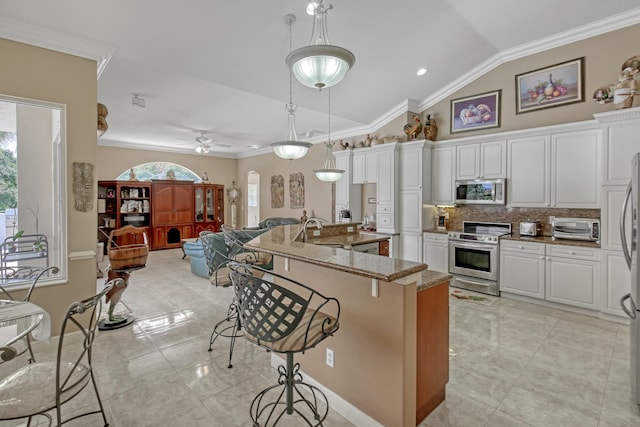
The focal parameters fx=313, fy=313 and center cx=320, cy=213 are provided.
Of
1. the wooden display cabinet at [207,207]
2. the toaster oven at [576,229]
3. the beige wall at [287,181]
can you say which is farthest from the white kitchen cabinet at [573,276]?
the wooden display cabinet at [207,207]

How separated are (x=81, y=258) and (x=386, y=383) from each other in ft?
10.7

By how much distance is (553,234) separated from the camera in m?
4.51

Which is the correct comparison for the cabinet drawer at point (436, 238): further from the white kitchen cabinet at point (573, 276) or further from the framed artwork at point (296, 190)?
the framed artwork at point (296, 190)

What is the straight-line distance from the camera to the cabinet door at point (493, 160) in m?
4.96

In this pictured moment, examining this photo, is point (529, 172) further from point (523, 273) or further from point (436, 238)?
point (436, 238)

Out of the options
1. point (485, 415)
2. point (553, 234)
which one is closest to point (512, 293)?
point (553, 234)

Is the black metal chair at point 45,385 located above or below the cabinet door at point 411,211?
below

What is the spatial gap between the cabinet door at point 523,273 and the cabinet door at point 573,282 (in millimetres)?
93

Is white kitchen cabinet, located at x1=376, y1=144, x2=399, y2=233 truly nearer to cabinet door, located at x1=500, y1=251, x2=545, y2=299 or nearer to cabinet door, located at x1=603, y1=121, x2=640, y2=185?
cabinet door, located at x1=500, y1=251, x2=545, y2=299

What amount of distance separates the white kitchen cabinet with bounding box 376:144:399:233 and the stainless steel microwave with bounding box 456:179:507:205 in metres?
1.15

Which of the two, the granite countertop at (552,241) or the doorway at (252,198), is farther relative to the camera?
the doorway at (252,198)

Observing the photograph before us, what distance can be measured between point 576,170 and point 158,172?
1000cm

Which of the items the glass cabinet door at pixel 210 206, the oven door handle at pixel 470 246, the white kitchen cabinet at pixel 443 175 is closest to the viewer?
the oven door handle at pixel 470 246

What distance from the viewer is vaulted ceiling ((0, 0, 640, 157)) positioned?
123 inches
